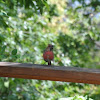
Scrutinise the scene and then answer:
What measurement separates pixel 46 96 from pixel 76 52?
0.78 meters

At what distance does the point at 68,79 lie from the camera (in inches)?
49.4

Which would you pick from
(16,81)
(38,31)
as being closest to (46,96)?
(16,81)

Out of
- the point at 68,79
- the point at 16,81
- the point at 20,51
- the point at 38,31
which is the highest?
the point at 38,31

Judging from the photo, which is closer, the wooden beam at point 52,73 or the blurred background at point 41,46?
the wooden beam at point 52,73

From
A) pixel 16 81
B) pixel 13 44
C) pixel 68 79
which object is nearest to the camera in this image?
pixel 68 79

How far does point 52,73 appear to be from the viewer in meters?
1.25

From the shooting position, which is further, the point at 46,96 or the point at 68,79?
the point at 46,96

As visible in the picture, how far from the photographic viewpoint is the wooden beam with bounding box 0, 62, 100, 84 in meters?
1.24

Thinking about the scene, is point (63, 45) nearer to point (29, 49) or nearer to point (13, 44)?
point (29, 49)

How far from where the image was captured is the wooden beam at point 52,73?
1238mm

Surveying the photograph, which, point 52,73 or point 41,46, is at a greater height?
point 41,46

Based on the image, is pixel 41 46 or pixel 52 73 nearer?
pixel 52 73

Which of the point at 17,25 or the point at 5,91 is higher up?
the point at 17,25

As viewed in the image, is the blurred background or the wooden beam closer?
the wooden beam
